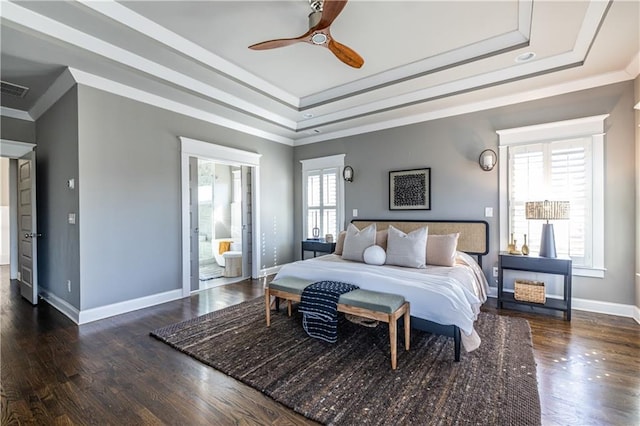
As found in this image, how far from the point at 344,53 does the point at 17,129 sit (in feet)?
16.0

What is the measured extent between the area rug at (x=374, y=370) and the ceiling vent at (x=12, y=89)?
3.38 metres

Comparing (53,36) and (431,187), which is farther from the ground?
(53,36)

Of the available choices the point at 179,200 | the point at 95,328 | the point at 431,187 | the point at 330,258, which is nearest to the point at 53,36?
the point at 179,200

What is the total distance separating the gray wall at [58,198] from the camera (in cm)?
335

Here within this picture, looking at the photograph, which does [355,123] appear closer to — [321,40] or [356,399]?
[321,40]

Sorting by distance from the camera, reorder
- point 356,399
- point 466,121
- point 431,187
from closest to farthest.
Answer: point 356,399 → point 466,121 → point 431,187

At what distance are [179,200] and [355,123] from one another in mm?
3099

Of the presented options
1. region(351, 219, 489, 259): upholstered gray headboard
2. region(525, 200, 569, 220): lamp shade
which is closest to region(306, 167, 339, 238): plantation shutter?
region(351, 219, 489, 259): upholstered gray headboard

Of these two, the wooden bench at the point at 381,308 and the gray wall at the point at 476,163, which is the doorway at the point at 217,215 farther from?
the wooden bench at the point at 381,308

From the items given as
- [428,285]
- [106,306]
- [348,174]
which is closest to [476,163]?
[348,174]

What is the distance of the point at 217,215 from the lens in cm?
730

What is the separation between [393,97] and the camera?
4250 mm

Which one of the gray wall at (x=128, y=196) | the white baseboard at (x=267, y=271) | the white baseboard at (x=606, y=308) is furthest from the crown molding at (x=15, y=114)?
the white baseboard at (x=606, y=308)

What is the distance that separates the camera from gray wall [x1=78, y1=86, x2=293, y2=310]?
3.32 metres
